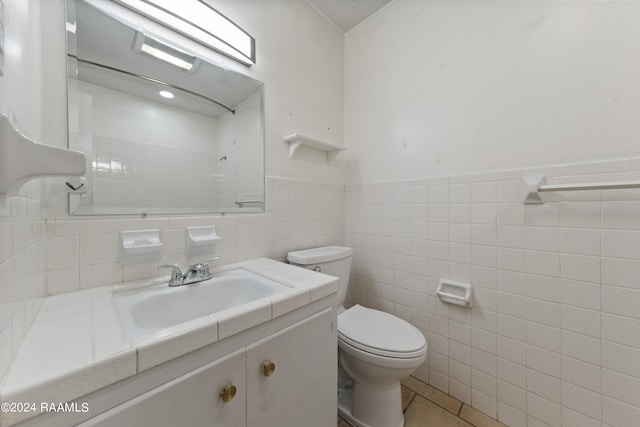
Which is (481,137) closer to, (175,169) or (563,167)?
(563,167)

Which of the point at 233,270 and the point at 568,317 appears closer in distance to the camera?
the point at 568,317

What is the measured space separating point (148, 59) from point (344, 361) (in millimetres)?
1659

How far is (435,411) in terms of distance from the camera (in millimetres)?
1220

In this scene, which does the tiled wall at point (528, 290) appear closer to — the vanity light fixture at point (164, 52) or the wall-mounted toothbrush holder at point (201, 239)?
the wall-mounted toothbrush holder at point (201, 239)

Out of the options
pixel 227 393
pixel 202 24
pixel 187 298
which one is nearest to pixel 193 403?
pixel 227 393

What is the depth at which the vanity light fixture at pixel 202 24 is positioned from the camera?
3.24ft

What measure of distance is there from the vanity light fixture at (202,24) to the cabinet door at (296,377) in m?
1.35

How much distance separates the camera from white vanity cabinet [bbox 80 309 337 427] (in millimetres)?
503

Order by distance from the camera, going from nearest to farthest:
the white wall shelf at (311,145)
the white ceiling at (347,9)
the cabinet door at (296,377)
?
the cabinet door at (296,377)
the white wall shelf at (311,145)
the white ceiling at (347,9)

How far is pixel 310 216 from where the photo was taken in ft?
5.22

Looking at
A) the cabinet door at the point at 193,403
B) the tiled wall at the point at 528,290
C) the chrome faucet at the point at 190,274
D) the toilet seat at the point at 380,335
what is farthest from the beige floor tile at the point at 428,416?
the chrome faucet at the point at 190,274

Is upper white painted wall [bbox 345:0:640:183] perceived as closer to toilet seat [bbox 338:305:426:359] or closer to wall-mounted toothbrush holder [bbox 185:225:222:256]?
toilet seat [bbox 338:305:426:359]

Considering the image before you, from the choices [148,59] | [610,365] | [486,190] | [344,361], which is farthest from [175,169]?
[610,365]

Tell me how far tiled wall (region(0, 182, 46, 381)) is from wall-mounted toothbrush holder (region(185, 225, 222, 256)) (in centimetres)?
42
